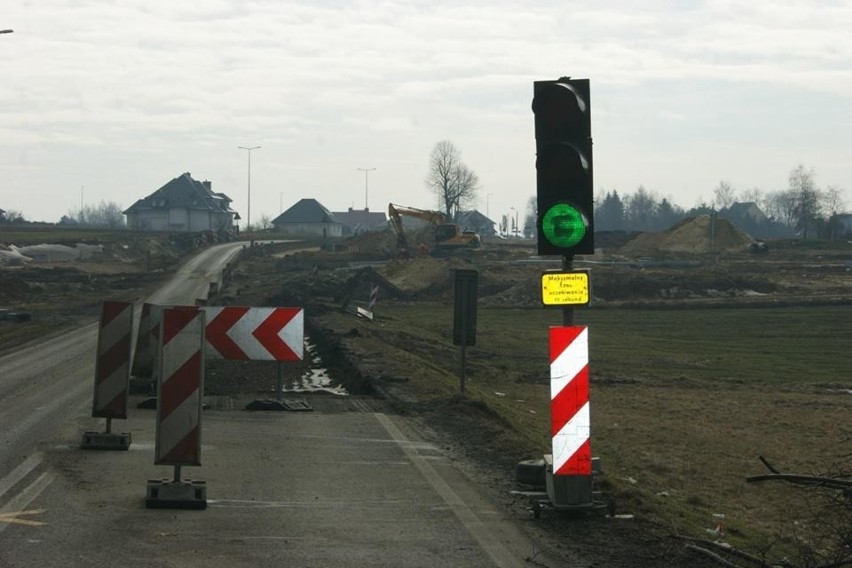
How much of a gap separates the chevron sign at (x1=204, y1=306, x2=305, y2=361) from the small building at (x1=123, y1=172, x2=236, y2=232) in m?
144

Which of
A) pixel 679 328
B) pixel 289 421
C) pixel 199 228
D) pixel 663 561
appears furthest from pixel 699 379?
pixel 199 228

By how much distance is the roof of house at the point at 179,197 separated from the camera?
528 ft

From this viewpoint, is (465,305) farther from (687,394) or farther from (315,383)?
(687,394)

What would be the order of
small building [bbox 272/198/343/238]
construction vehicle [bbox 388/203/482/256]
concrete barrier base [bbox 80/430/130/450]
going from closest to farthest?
concrete barrier base [bbox 80/430/130/450] → construction vehicle [bbox 388/203/482/256] → small building [bbox 272/198/343/238]

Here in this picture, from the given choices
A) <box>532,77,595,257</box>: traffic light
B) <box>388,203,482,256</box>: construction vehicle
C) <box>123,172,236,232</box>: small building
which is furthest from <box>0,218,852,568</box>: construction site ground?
<box>123,172,236,232</box>: small building

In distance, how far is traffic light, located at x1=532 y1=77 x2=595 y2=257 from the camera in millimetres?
10258

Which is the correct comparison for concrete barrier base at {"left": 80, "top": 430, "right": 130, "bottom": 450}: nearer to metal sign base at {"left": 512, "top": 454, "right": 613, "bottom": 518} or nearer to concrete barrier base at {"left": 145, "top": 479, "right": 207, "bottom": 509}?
concrete barrier base at {"left": 145, "top": 479, "right": 207, "bottom": 509}

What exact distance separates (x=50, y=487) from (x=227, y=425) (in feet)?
16.4

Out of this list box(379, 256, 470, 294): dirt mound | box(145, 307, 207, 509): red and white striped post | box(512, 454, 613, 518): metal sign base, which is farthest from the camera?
box(379, 256, 470, 294): dirt mound

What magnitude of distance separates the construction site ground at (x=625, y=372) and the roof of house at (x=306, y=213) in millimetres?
110159

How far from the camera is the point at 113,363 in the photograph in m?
13.8

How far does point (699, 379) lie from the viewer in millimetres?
27797

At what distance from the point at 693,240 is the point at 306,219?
9694 centimetres

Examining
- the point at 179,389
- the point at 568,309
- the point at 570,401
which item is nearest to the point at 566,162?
the point at 568,309
